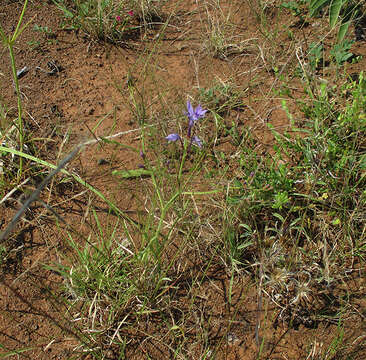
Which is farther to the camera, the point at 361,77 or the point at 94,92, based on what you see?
the point at 94,92

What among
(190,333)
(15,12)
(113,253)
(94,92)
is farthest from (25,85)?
(190,333)

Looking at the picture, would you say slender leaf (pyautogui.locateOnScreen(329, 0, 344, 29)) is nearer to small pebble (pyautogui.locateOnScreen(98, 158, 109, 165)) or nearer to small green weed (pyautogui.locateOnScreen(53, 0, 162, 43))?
small green weed (pyautogui.locateOnScreen(53, 0, 162, 43))

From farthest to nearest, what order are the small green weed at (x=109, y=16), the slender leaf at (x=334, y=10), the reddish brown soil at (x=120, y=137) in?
1. the small green weed at (x=109, y=16)
2. the slender leaf at (x=334, y=10)
3. the reddish brown soil at (x=120, y=137)

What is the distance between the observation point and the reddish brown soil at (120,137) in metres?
1.55

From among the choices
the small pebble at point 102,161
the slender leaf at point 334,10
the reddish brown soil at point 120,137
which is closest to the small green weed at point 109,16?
the reddish brown soil at point 120,137

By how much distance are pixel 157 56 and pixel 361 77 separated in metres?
1.15

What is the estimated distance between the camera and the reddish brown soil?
1554mm

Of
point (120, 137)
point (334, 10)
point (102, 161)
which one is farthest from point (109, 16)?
point (334, 10)

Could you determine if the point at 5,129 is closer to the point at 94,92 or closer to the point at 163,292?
the point at 94,92

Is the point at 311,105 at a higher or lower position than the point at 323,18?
lower

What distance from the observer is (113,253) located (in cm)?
165

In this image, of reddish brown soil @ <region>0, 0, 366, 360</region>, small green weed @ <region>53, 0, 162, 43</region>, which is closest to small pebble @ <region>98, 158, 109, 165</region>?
reddish brown soil @ <region>0, 0, 366, 360</region>

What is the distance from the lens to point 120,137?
2.19 metres

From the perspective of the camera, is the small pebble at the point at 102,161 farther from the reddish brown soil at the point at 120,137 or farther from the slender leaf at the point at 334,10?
the slender leaf at the point at 334,10
